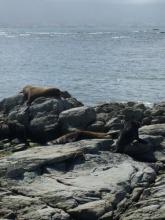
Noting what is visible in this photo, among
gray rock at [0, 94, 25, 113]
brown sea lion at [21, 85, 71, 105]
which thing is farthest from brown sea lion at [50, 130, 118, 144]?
gray rock at [0, 94, 25, 113]

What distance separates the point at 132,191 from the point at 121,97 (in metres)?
27.7

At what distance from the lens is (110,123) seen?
26516 millimetres

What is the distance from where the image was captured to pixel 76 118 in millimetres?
26375

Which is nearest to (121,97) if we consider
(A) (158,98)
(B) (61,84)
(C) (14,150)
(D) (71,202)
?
(A) (158,98)

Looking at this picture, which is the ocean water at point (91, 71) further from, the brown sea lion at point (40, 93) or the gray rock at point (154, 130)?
the gray rock at point (154, 130)

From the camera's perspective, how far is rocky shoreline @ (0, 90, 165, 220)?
54.1ft

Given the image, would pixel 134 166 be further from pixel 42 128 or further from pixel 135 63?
pixel 135 63

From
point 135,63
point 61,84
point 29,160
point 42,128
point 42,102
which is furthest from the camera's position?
point 135,63

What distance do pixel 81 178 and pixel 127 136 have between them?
4474 mm

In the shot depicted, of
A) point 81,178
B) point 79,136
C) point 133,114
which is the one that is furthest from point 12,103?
point 81,178

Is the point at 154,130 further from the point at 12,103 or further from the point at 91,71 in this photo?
the point at 91,71

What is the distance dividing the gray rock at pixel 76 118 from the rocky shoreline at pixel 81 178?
4cm

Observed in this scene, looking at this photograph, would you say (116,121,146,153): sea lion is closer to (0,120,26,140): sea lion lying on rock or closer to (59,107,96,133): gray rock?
(59,107,96,133): gray rock

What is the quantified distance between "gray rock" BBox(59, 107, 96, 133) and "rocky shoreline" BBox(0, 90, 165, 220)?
0.04 m
